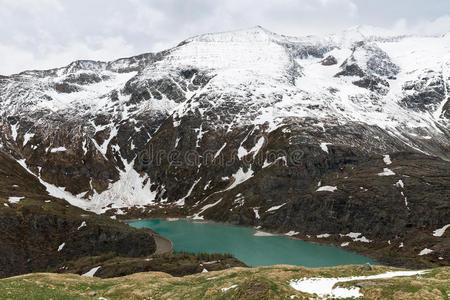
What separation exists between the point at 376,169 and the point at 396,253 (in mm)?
64087

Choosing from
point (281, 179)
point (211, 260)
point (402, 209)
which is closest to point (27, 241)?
point (211, 260)

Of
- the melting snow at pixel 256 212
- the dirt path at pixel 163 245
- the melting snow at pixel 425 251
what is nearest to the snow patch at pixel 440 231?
the melting snow at pixel 425 251

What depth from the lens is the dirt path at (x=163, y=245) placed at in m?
136

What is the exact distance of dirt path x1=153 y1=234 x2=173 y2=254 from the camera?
5343 inches

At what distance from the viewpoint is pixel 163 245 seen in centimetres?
14600

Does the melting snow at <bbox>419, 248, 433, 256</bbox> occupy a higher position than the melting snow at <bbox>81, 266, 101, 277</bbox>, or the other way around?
the melting snow at <bbox>81, 266, 101, 277</bbox>

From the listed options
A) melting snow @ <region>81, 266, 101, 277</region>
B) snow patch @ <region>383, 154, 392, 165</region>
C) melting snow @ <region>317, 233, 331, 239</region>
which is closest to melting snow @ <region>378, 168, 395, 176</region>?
snow patch @ <region>383, 154, 392, 165</region>

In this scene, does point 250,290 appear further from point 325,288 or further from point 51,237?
point 51,237

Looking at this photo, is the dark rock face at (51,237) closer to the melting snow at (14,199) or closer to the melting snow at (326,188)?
the melting snow at (14,199)

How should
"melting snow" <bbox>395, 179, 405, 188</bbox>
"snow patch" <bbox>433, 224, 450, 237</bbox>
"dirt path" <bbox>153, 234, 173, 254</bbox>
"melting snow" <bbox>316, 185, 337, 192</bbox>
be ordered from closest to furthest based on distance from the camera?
1. "snow patch" <bbox>433, 224, 450, 237</bbox>
2. "dirt path" <bbox>153, 234, 173, 254</bbox>
3. "melting snow" <bbox>395, 179, 405, 188</bbox>
4. "melting snow" <bbox>316, 185, 337, 192</bbox>

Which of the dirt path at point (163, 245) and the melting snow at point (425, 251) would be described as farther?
the dirt path at point (163, 245)

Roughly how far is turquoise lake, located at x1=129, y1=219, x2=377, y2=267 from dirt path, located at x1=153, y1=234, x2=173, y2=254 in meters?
3.43

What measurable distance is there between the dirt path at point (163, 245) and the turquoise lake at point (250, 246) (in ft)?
11.3

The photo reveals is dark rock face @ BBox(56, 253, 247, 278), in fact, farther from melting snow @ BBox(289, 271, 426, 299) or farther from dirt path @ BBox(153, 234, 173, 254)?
melting snow @ BBox(289, 271, 426, 299)
